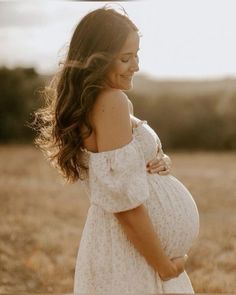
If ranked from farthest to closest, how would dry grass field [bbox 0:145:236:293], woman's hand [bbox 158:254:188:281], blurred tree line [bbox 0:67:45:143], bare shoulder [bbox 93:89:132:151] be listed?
blurred tree line [bbox 0:67:45:143], dry grass field [bbox 0:145:236:293], woman's hand [bbox 158:254:188:281], bare shoulder [bbox 93:89:132:151]

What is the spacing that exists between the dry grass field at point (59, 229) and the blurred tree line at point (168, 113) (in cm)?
557

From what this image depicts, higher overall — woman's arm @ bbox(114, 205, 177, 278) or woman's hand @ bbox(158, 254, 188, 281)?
woman's arm @ bbox(114, 205, 177, 278)

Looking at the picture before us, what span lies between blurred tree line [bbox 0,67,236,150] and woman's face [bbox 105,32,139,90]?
18.4 m

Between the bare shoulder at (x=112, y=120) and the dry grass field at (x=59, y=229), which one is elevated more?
the bare shoulder at (x=112, y=120)

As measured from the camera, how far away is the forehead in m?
2.16

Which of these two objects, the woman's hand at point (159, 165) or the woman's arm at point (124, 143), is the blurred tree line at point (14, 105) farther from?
the woman's arm at point (124, 143)

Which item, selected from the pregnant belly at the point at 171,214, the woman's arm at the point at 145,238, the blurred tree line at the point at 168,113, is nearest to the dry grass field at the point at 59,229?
the pregnant belly at the point at 171,214

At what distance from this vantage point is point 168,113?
69.8 ft

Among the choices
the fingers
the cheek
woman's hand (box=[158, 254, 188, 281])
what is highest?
the cheek

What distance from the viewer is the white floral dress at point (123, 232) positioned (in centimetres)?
217

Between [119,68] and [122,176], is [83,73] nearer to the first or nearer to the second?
[119,68]

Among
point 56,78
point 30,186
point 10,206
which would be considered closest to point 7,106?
point 30,186

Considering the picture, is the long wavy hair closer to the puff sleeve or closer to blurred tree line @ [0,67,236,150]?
the puff sleeve

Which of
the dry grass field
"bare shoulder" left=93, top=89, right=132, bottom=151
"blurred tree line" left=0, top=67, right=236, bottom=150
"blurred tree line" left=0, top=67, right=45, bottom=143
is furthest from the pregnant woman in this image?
"blurred tree line" left=0, top=67, right=45, bottom=143
